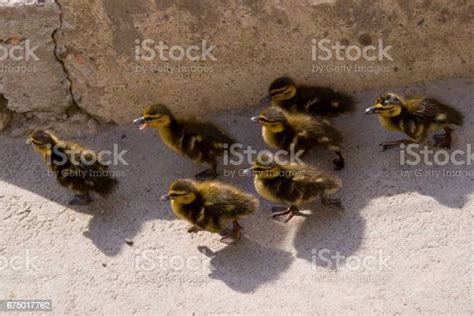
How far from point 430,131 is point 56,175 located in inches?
78.2

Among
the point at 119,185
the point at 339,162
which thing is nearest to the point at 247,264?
the point at 339,162

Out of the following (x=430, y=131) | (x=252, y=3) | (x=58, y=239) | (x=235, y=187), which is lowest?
(x=58, y=239)

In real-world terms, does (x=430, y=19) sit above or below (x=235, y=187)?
above

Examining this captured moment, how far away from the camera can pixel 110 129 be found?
4.65 meters

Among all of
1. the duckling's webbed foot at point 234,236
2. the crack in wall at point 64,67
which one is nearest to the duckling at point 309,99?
the duckling's webbed foot at point 234,236

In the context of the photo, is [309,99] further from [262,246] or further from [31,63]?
[31,63]

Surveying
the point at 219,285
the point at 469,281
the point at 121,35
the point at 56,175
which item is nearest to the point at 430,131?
the point at 469,281

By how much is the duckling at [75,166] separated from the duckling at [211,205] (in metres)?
0.45

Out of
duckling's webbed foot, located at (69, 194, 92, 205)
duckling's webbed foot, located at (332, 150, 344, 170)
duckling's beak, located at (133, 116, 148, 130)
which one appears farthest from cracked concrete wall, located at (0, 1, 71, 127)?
duckling's webbed foot, located at (332, 150, 344, 170)

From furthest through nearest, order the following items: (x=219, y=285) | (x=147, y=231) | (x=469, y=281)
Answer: (x=147, y=231), (x=219, y=285), (x=469, y=281)

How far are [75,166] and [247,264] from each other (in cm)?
108

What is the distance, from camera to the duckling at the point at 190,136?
13.8 ft

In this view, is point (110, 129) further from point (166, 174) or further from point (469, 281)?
point (469, 281)

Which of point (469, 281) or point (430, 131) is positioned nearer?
point (469, 281)
